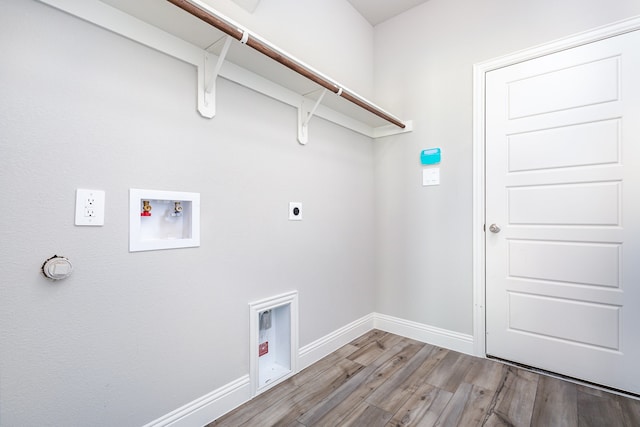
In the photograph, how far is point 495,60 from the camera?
2.06 meters

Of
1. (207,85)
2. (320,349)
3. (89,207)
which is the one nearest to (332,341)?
(320,349)

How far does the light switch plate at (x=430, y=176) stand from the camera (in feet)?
7.57

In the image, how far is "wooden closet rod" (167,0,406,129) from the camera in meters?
1.09

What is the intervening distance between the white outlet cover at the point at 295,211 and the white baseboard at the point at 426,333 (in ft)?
4.31

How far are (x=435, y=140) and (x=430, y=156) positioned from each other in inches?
5.2

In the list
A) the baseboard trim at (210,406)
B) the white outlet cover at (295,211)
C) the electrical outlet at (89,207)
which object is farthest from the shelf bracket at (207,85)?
the baseboard trim at (210,406)

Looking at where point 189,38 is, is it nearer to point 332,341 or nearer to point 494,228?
point 332,341

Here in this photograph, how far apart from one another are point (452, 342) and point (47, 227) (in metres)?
2.48

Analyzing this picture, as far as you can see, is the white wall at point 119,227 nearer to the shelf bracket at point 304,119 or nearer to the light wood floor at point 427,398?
the shelf bracket at point 304,119

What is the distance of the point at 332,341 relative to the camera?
2166 mm

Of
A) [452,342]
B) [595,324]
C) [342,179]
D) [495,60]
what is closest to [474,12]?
[495,60]

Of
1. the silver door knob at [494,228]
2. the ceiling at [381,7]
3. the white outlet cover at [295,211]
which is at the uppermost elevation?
the ceiling at [381,7]

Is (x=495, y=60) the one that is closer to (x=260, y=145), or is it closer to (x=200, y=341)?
(x=260, y=145)

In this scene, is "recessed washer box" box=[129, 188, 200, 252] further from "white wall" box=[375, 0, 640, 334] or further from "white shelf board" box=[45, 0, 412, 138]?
"white wall" box=[375, 0, 640, 334]
